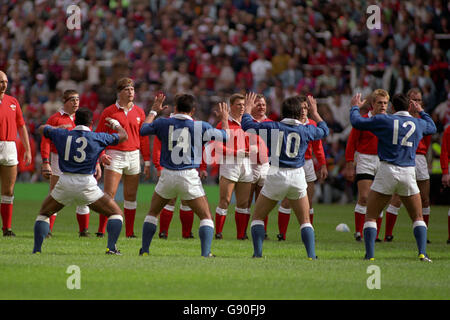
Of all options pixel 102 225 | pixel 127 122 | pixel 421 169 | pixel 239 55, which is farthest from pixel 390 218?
pixel 239 55

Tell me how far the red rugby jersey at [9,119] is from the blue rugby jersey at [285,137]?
4.22m

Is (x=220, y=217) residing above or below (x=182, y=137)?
below

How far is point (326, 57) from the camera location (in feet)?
74.4

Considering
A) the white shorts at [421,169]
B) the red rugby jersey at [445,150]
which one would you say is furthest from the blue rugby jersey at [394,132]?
the white shorts at [421,169]

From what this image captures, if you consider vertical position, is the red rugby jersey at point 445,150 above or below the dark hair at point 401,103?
below

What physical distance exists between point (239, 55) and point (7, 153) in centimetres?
1233

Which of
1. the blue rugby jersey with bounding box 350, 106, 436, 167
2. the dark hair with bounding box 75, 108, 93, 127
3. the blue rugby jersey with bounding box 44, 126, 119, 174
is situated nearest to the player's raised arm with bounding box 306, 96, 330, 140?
the blue rugby jersey with bounding box 350, 106, 436, 167

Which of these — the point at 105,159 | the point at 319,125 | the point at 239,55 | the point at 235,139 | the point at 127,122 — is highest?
the point at 239,55

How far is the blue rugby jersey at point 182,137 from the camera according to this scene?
9328 mm

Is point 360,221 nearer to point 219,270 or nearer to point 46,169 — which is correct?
point 219,270

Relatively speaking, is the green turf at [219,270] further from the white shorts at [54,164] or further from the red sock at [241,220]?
the white shorts at [54,164]

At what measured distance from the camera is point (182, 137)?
368 inches

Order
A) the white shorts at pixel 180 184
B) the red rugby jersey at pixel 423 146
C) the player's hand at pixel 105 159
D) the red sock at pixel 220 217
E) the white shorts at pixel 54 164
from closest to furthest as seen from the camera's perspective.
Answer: the white shorts at pixel 180 184
the player's hand at pixel 105 159
the white shorts at pixel 54 164
the red sock at pixel 220 217
the red rugby jersey at pixel 423 146
